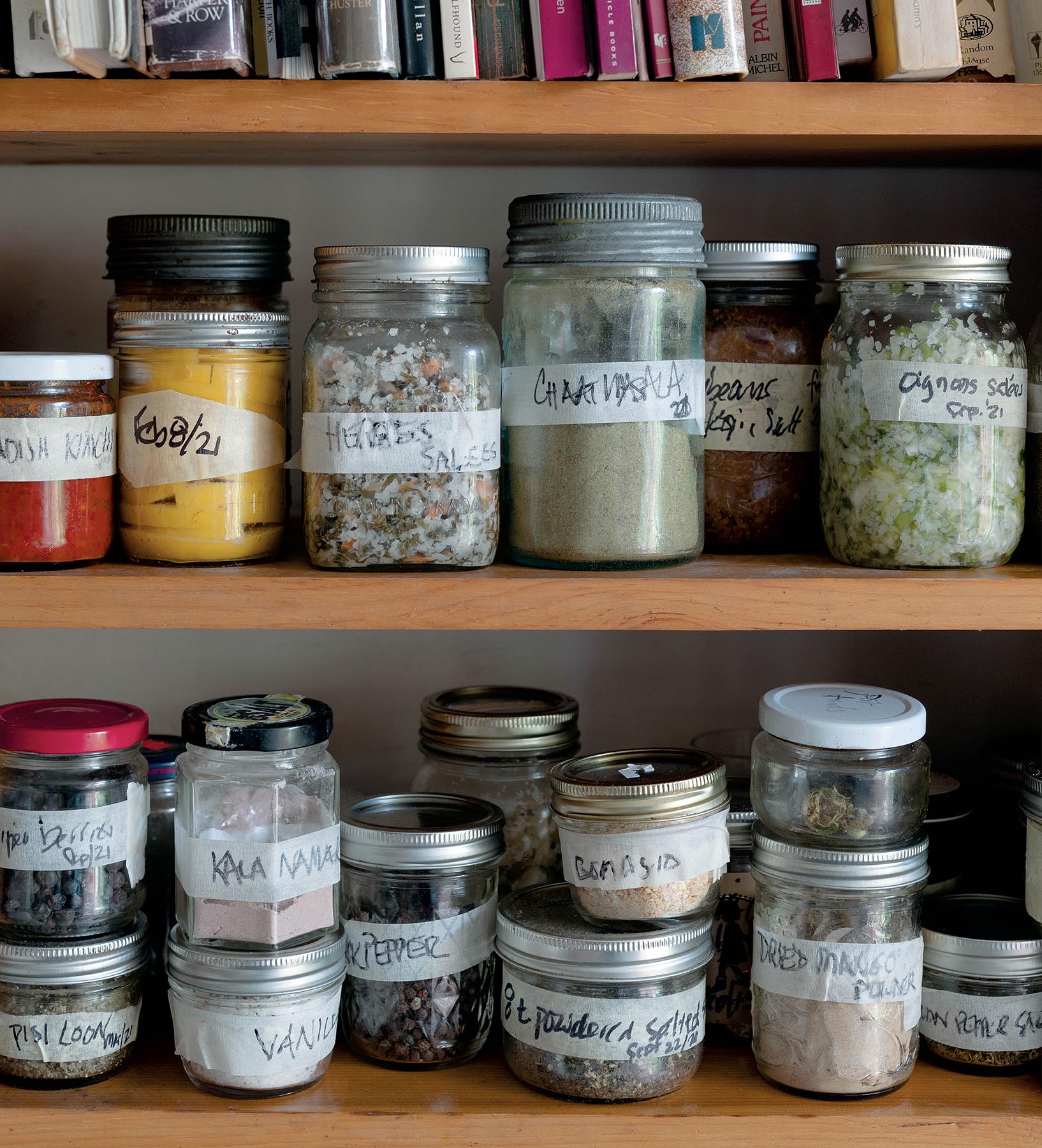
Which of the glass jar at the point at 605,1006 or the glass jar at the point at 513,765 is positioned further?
the glass jar at the point at 513,765

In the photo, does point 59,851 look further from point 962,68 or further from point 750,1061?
point 962,68

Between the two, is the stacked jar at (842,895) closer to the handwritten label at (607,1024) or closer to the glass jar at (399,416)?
the handwritten label at (607,1024)

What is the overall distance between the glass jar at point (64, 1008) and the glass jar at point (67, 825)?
0.02 m

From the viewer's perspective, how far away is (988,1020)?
0.85m

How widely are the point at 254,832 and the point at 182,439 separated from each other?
0.26 metres

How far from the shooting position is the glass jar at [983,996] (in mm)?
839

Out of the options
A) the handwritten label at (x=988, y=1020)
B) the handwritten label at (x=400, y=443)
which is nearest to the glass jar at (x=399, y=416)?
the handwritten label at (x=400, y=443)

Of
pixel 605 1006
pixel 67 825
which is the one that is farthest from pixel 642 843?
pixel 67 825

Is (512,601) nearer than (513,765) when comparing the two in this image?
Yes

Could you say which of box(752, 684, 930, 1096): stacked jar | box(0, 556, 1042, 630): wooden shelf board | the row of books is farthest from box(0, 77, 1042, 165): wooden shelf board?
box(752, 684, 930, 1096): stacked jar

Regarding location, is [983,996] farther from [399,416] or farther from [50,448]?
[50,448]

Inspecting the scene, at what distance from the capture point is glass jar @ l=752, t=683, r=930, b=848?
0.80 m

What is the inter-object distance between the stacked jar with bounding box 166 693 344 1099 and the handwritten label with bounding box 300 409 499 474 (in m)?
0.17

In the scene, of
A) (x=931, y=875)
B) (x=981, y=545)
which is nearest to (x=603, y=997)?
(x=931, y=875)
